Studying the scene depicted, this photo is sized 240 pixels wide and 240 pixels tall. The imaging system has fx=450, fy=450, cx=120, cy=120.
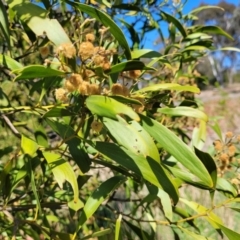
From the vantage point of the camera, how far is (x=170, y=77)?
4.75 feet

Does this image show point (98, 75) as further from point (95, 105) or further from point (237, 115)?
point (237, 115)

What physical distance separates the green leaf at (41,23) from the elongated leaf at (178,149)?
17cm

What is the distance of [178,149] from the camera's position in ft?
2.17

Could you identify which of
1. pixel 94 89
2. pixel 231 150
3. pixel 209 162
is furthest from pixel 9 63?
pixel 231 150

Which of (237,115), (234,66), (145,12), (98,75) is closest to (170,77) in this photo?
(145,12)

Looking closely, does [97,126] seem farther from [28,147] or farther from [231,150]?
[231,150]

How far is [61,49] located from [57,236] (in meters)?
0.51

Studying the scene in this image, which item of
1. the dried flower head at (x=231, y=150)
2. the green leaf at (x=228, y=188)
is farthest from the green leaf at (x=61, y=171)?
the dried flower head at (x=231, y=150)

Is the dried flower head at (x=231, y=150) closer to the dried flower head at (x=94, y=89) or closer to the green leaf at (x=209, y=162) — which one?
the green leaf at (x=209, y=162)

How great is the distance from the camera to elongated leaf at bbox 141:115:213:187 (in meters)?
0.65

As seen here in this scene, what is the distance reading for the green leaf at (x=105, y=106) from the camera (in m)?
0.57

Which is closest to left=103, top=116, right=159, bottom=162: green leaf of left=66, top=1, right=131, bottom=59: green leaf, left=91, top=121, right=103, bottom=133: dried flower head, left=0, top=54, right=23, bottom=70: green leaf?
left=91, top=121, right=103, bottom=133: dried flower head

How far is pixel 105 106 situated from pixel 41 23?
0.55 feet

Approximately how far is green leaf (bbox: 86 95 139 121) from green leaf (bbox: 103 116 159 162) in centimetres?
2
